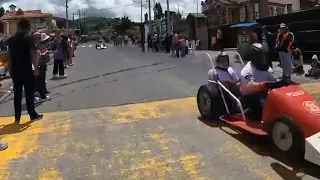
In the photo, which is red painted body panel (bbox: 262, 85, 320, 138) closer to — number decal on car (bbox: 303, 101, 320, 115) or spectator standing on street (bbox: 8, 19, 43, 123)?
number decal on car (bbox: 303, 101, 320, 115)

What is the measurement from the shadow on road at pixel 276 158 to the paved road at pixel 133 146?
0.03 feet

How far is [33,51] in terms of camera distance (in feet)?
25.2

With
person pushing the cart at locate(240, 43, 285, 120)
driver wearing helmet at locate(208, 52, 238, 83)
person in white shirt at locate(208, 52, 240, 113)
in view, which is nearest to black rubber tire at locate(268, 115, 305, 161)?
person pushing the cart at locate(240, 43, 285, 120)

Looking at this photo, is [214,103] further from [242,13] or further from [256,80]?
[242,13]

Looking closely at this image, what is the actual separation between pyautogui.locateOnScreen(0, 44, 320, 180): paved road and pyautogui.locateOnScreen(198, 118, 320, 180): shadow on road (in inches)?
0.4

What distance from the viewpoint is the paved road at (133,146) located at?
16.2 feet

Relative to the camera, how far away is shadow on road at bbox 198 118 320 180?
4.64 m

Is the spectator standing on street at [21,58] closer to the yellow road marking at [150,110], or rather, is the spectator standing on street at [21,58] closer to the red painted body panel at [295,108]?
the yellow road marking at [150,110]

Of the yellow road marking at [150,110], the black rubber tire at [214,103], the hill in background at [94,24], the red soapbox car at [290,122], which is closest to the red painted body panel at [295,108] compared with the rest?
the red soapbox car at [290,122]

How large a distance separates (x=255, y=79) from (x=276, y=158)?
143 cm

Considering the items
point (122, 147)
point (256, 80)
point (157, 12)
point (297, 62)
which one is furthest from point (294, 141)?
point (157, 12)

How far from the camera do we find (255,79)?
623cm

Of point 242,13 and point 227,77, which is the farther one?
point 242,13

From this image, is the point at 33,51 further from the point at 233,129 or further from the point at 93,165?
the point at 233,129
